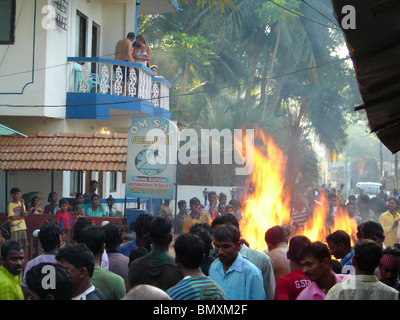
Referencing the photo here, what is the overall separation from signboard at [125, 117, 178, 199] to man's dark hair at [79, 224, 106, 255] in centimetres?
533

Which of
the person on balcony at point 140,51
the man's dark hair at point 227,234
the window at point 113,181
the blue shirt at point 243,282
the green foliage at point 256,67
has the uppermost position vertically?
the green foliage at point 256,67

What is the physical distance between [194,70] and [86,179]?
15.6 metres

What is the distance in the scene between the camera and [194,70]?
31062 millimetres

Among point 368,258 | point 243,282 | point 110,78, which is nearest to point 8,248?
point 243,282

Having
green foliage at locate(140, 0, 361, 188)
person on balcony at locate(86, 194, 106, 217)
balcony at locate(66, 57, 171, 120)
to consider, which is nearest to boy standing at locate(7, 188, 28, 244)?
person on balcony at locate(86, 194, 106, 217)

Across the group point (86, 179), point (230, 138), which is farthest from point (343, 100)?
point (86, 179)

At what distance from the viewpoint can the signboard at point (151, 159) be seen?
10516 millimetres

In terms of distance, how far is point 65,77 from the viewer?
47.5 feet

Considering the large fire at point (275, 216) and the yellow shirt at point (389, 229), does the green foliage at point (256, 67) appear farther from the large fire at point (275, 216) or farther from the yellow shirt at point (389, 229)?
the yellow shirt at point (389, 229)

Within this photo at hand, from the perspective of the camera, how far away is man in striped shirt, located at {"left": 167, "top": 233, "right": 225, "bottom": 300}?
372cm

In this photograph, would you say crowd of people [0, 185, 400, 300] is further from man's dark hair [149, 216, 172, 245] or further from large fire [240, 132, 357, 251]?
large fire [240, 132, 357, 251]

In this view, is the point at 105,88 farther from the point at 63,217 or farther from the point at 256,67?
the point at 256,67

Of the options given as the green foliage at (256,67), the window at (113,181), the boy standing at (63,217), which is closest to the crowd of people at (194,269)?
the boy standing at (63,217)
